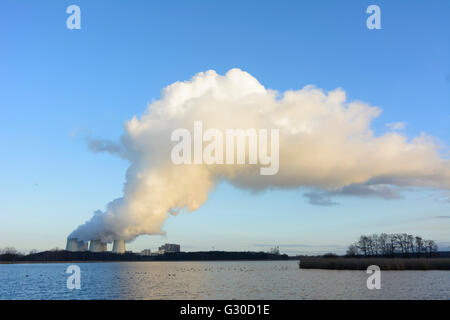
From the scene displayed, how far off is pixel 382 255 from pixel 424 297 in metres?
154
